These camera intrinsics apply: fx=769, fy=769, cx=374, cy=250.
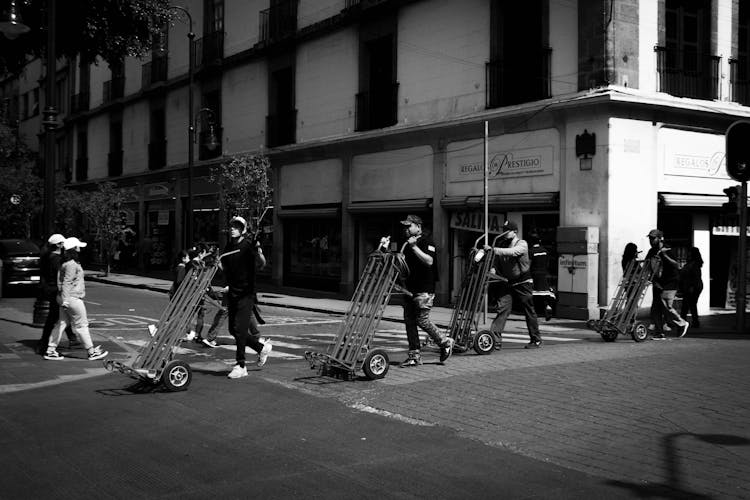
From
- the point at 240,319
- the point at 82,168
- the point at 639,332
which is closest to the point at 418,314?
the point at 240,319

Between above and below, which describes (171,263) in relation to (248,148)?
below

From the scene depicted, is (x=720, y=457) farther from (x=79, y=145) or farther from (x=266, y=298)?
(x=79, y=145)

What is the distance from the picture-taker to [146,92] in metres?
35.4

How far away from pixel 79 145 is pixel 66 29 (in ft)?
Answer: 90.6

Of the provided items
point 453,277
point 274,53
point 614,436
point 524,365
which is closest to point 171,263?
point 274,53

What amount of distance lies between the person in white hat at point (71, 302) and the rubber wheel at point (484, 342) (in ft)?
17.0

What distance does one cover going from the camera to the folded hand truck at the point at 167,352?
7969mm


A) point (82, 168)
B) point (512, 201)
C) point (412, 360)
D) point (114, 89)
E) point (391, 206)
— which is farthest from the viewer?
point (82, 168)

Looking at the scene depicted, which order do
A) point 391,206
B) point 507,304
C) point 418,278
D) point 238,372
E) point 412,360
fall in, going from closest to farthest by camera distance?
point 238,372 < point 418,278 < point 412,360 < point 507,304 < point 391,206

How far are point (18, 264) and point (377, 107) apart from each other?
11321mm

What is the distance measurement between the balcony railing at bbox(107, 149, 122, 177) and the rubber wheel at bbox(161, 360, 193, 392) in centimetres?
3331

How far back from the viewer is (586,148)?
1677cm

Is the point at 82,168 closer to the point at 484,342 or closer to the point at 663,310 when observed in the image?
the point at 663,310

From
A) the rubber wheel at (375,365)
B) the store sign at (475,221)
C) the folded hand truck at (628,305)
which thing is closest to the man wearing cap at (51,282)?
the rubber wheel at (375,365)
